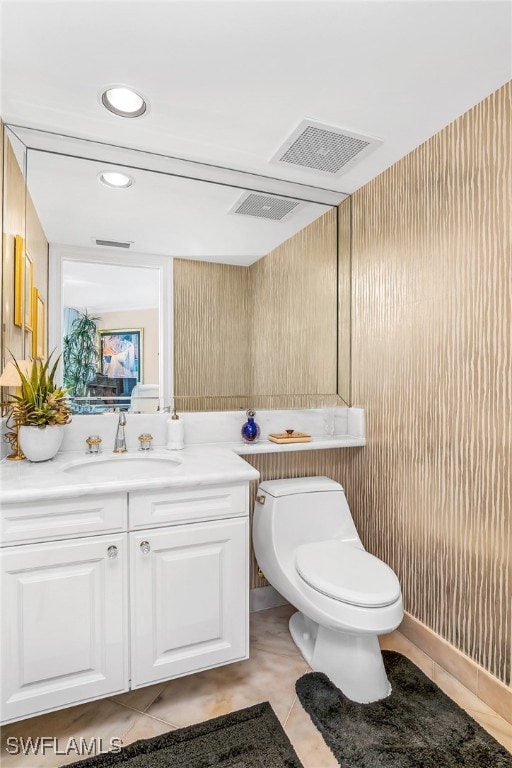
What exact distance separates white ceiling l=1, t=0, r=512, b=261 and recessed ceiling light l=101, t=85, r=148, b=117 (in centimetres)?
3

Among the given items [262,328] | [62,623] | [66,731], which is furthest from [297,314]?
[66,731]

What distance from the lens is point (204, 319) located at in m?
2.03

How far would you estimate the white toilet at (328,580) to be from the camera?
4.76 feet

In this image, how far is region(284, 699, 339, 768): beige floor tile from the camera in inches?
50.7

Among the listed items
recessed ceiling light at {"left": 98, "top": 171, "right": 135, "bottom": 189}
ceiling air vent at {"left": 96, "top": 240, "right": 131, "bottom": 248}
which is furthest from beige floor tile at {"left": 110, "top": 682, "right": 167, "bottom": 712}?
recessed ceiling light at {"left": 98, "top": 171, "right": 135, "bottom": 189}

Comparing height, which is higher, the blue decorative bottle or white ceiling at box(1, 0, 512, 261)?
white ceiling at box(1, 0, 512, 261)

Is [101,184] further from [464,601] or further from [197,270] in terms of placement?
[464,601]

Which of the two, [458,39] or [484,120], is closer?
[458,39]

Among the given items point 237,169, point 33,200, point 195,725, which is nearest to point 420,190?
point 237,169

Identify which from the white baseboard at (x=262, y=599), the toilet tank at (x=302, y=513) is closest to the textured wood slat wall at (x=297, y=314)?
the toilet tank at (x=302, y=513)

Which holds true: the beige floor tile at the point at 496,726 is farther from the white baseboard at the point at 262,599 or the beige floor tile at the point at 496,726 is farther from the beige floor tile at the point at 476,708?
the white baseboard at the point at 262,599

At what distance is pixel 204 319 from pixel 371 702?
1.73m

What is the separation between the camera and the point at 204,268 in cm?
205

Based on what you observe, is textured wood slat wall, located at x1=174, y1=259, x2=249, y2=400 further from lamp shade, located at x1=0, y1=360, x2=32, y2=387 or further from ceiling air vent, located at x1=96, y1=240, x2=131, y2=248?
lamp shade, located at x1=0, y1=360, x2=32, y2=387
